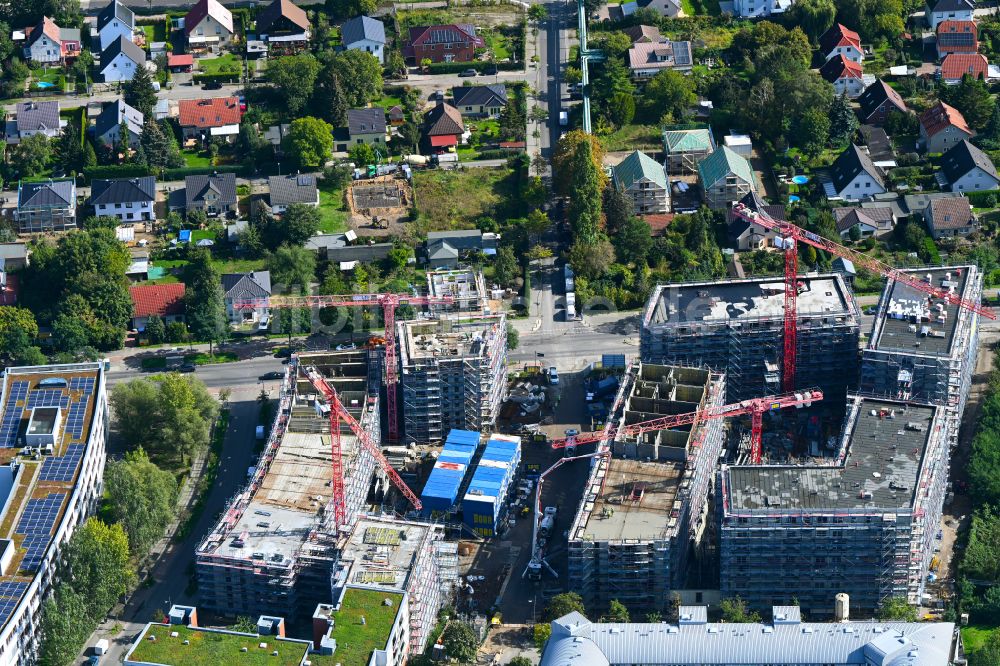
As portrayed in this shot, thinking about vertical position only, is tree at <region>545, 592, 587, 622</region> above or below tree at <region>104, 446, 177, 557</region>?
below

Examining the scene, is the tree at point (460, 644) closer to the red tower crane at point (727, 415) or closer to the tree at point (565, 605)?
the tree at point (565, 605)

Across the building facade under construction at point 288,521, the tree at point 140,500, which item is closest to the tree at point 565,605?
the building facade under construction at point 288,521

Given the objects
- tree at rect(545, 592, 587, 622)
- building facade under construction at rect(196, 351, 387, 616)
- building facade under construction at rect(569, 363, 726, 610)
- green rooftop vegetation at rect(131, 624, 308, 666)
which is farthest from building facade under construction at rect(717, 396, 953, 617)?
green rooftop vegetation at rect(131, 624, 308, 666)

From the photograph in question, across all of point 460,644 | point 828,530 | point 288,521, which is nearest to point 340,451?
point 288,521

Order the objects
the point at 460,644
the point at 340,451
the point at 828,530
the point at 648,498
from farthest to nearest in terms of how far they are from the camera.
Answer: the point at 340,451 → the point at 648,498 → the point at 828,530 → the point at 460,644

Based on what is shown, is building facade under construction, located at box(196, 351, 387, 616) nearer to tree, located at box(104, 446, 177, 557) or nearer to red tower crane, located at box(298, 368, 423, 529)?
red tower crane, located at box(298, 368, 423, 529)

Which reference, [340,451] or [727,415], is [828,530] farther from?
[340,451]
